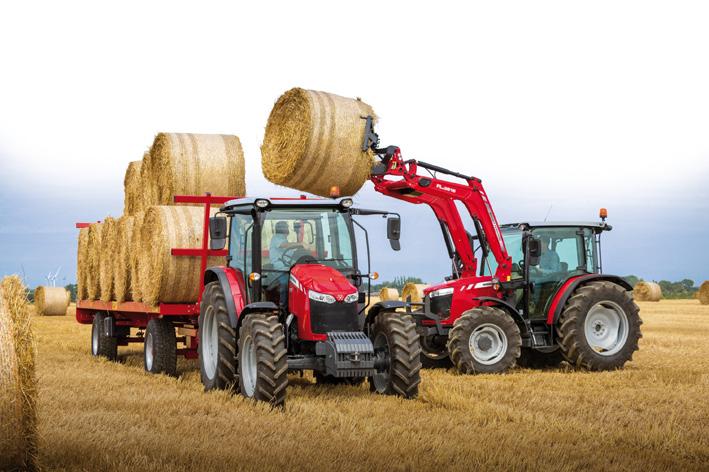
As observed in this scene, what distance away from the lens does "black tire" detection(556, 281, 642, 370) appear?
38.8ft

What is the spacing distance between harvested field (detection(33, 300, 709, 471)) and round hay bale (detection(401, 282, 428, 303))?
1383 centimetres

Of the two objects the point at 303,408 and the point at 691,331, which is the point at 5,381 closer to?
the point at 303,408

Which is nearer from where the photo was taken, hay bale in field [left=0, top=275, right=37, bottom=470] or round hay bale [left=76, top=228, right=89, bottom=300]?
hay bale in field [left=0, top=275, right=37, bottom=470]

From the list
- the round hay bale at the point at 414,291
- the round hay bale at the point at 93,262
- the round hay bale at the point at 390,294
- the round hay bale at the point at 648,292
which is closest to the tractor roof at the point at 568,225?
the round hay bale at the point at 93,262

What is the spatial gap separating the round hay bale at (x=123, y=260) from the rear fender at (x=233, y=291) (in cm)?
352

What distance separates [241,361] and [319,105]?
387cm

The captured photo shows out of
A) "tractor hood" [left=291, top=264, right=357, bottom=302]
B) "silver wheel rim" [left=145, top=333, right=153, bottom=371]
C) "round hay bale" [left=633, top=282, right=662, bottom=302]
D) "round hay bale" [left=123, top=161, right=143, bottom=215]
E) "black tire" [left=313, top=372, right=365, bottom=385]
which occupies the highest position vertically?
"round hay bale" [left=123, top=161, right=143, bottom=215]

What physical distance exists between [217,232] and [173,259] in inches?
83.2

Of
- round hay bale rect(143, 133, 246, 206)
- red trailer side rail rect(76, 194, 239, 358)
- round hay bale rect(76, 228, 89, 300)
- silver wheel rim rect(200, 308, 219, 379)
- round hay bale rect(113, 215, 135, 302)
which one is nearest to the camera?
silver wheel rim rect(200, 308, 219, 379)

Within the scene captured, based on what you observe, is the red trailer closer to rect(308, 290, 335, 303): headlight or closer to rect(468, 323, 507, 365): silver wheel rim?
rect(308, 290, 335, 303): headlight

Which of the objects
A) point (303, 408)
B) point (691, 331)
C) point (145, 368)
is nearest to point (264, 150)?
point (145, 368)

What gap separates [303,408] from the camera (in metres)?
8.24

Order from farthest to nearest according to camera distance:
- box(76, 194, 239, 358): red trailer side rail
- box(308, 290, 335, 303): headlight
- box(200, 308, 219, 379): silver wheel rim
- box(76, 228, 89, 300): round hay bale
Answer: box(76, 228, 89, 300): round hay bale < box(76, 194, 239, 358): red trailer side rail < box(200, 308, 219, 379): silver wheel rim < box(308, 290, 335, 303): headlight

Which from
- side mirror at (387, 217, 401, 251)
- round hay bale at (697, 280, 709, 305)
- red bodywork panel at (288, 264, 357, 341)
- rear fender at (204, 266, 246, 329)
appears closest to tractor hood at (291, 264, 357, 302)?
red bodywork panel at (288, 264, 357, 341)
